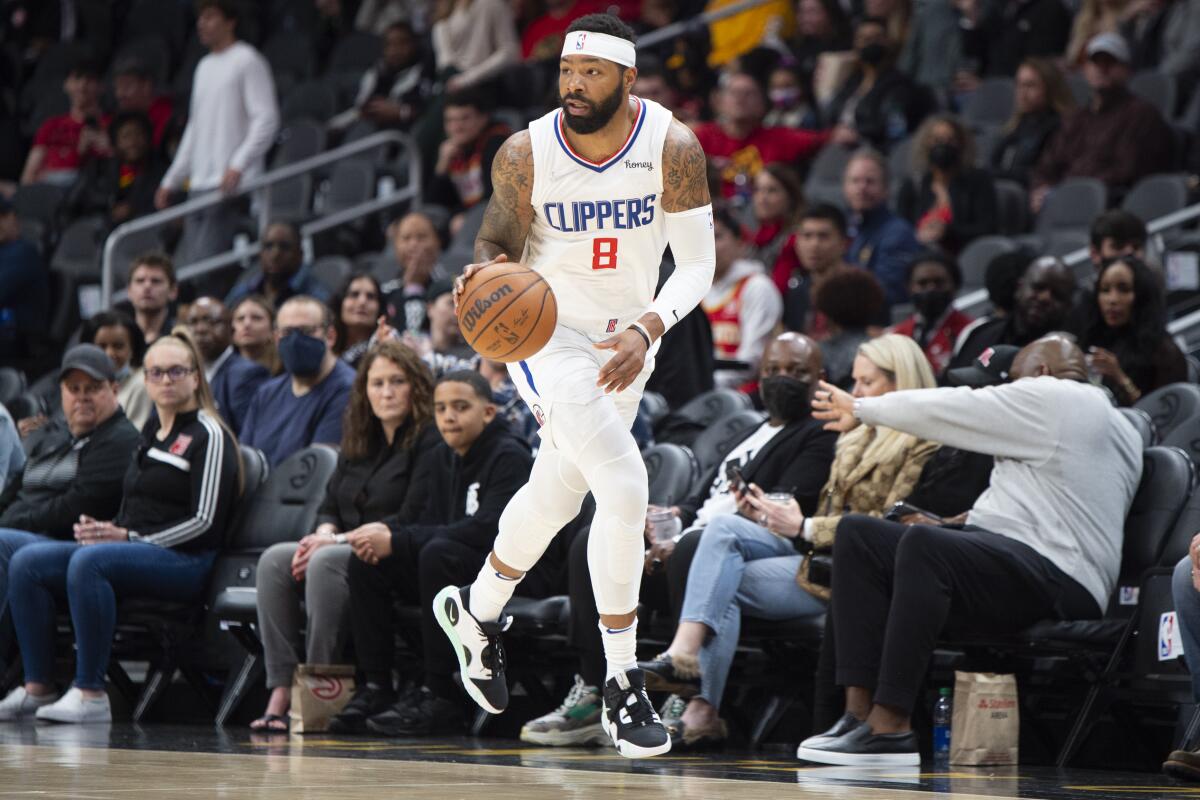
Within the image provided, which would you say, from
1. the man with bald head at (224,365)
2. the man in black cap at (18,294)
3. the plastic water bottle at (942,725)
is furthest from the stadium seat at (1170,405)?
the man in black cap at (18,294)

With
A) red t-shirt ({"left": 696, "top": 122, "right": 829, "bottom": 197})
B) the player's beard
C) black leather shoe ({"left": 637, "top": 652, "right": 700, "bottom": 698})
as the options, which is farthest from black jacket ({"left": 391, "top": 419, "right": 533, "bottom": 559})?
red t-shirt ({"left": 696, "top": 122, "right": 829, "bottom": 197})

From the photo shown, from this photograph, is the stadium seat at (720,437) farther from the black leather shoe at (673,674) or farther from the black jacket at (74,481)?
the black jacket at (74,481)

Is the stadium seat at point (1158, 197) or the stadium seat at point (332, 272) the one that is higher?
the stadium seat at point (1158, 197)

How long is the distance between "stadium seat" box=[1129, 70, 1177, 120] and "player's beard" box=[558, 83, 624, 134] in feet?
22.8

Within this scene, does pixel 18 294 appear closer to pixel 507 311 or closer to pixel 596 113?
pixel 596 113

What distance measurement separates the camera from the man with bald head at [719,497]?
6.94 m

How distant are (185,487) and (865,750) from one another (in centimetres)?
373

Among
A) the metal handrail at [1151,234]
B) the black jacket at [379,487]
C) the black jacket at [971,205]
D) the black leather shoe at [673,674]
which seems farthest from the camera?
the black jacket at [971,205]

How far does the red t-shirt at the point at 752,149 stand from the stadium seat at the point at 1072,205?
7.48 ft

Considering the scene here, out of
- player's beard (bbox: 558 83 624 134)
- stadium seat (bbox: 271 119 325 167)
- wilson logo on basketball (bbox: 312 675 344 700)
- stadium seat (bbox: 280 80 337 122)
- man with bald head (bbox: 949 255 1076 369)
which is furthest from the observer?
stadium seat (bbox: 280 80 337 122)

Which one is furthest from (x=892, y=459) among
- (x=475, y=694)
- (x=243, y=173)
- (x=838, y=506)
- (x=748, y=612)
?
(x=243, y=173)

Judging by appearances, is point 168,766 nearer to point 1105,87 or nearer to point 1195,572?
point 1195,572

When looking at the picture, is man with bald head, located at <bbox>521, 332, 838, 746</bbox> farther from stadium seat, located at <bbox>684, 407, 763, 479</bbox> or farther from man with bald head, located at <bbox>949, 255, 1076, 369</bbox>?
man with bald head, located at <bbox>949, 255, 1076, 369</bbox>

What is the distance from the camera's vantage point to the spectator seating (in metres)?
8.02
